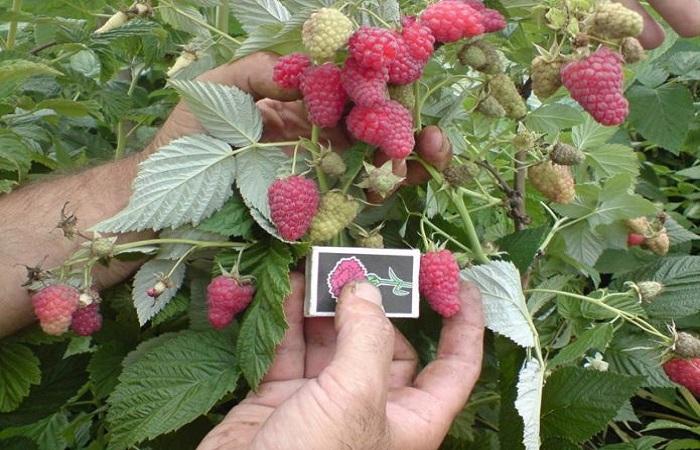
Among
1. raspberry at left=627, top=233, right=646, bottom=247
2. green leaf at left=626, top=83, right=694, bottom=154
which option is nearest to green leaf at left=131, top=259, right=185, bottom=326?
raspberry at left=627, top=233, right=646, bottom=247

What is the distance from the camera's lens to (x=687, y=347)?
43.1 inches

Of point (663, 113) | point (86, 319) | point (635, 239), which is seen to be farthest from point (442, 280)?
point (663, 113)

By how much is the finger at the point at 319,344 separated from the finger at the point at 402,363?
0.32 feet

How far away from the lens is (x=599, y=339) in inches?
41.9

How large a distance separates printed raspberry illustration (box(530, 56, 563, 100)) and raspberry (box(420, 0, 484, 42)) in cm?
10

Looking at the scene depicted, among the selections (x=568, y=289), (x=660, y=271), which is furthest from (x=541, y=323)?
(x=660, y=271)

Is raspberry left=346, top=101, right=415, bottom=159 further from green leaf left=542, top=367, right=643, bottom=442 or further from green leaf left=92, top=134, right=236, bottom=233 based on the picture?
green leaf left=542, top=367, right=643, bottom=442

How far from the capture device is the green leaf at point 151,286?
3.29ft

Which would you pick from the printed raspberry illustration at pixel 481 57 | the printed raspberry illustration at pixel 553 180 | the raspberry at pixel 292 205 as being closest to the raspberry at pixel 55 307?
the raspberry at pixel 292 205

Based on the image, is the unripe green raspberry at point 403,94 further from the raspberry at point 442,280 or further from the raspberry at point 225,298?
the raspberry at point 225,298

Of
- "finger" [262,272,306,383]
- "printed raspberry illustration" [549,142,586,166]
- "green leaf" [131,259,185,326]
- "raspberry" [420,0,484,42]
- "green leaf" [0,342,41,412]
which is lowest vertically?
"green leaf" [0,342,41,412]

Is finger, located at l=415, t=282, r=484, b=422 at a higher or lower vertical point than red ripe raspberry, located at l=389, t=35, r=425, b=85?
lower

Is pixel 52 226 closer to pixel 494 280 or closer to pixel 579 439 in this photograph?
pixel 494 280

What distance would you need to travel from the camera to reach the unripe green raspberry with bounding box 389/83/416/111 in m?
0.97
